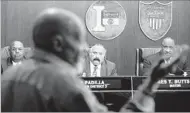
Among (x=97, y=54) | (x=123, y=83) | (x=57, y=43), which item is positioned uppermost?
(x=57, y=43)

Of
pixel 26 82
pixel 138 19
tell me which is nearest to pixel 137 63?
pixel 138 19

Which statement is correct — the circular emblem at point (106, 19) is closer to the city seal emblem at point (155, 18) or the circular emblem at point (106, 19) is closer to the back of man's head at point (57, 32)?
the city seal emblem at point (155, 18)

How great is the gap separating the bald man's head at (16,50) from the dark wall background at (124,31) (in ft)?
0.10

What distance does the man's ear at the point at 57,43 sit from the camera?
730 mm

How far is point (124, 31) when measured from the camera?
1842mm

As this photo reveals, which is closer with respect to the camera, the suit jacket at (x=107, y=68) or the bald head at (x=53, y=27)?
the bald head at (x=53, y=27)

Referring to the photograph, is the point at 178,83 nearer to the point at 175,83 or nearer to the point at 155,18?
the point at 175,83

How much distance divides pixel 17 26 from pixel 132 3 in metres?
0.65

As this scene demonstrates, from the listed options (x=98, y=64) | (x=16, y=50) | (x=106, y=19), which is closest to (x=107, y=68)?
(x=98, y=64)

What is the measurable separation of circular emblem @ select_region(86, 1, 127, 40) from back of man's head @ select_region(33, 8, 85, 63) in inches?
34.8

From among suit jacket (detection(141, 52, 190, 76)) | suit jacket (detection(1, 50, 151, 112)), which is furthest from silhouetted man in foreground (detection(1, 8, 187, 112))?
suit jacket (detection(141, 52, 190, 76))

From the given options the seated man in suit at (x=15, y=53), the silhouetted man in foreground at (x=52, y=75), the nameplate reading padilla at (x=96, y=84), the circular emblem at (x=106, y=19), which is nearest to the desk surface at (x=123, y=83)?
the nameplate reading padilla at (x=96, y=84)

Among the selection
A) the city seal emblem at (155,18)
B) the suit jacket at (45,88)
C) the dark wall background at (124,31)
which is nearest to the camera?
the suit jacket at (45,88)

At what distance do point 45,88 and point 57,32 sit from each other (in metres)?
0.13
